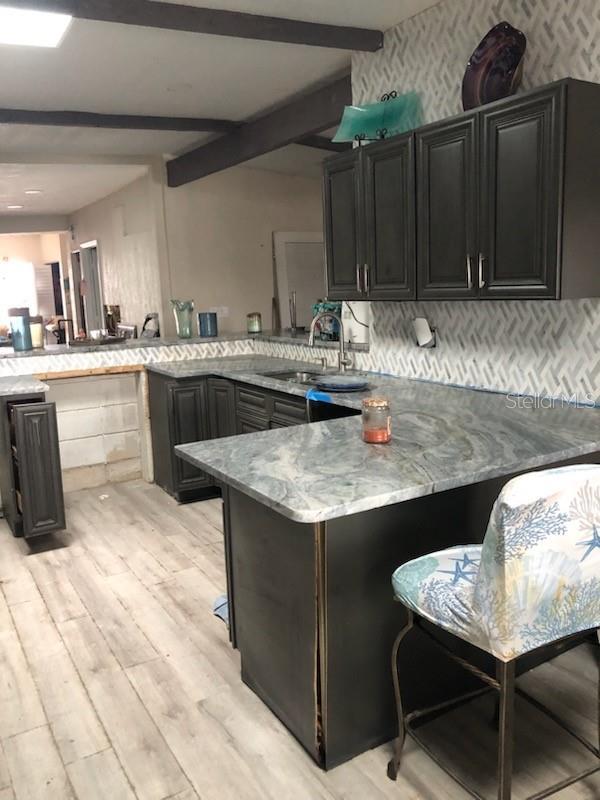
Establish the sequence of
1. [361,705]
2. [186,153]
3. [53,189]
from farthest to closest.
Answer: [53,189], [186,153], [361,705]

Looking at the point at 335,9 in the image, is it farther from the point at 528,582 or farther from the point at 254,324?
the point at 254,324

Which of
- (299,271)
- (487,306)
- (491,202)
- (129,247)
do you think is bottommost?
(487,306)

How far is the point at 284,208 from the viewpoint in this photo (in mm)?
6953

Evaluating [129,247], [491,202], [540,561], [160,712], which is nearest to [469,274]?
[491,202]

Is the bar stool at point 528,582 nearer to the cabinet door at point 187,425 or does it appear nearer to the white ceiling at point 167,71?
the white ceiling at point 167,71

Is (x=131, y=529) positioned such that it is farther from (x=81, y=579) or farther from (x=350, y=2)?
(x=350, y=2)

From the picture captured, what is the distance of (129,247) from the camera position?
7.35 meters

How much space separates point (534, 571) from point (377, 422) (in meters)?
0.92

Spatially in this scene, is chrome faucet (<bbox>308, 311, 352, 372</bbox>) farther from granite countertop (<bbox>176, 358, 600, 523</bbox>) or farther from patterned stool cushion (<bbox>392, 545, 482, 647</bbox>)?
patterned stool cushion (<bbox>392, 545, 482, 647</bbox>)

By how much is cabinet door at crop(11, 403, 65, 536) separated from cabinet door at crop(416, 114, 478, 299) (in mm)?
2140

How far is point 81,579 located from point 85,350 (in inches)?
73.9

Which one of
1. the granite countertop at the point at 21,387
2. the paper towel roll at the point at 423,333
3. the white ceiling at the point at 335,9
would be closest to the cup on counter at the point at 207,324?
the granite countertop at the point at 21,387

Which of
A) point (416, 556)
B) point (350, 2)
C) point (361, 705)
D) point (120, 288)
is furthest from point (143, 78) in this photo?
point (120, 288)

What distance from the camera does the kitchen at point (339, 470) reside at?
6.54 ft
